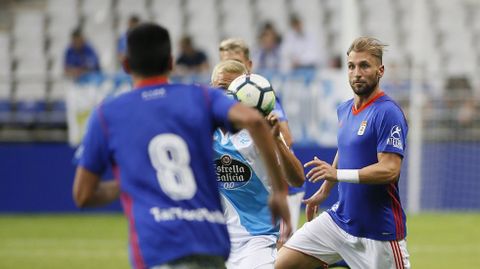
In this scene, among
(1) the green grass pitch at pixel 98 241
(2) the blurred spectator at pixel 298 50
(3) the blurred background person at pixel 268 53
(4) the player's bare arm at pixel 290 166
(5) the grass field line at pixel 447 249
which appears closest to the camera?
(4) the player's bare arm at pixel 290 166

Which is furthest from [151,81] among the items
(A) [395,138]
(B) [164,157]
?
(A) [395,138]

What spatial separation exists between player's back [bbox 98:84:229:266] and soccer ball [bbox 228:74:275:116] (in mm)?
1517

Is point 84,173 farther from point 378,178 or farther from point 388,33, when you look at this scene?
point 388,33

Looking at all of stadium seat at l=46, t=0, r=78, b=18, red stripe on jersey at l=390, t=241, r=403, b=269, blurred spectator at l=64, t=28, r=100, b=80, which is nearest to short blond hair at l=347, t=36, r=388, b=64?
red stripe on jersey at l=390, t=241, r=403, b=269

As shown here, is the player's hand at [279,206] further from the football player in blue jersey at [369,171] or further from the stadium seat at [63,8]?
the stadium seat at [63,8]

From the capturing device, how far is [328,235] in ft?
25.8

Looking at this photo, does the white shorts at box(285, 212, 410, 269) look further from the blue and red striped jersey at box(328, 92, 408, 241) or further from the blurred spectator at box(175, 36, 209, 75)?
the blurred spectator at box(175, 36, 209, 75)

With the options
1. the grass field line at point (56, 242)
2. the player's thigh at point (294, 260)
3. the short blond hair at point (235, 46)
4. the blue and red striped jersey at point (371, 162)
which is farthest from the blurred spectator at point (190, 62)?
the blue and red striped jersey at point (371, 162)

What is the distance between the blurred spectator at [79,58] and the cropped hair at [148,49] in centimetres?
1341

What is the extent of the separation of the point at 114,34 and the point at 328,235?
15.2m

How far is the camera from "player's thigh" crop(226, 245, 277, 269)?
7.31 metres

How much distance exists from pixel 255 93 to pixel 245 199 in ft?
3.63

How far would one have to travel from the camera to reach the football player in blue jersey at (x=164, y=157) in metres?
5.05

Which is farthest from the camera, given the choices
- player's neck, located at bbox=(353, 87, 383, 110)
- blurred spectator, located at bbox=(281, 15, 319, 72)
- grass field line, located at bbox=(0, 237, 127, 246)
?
blurred spectator, located at bbox=(281, 15, 319, 72)
